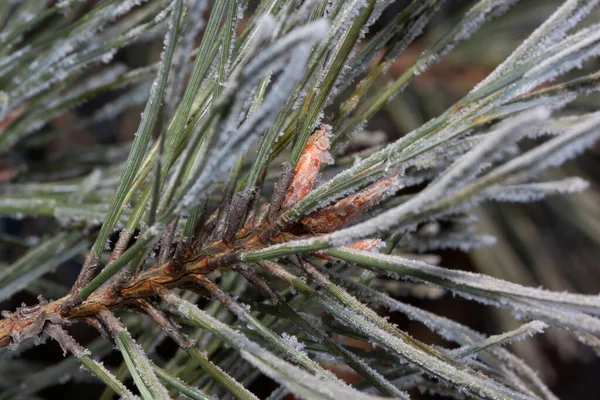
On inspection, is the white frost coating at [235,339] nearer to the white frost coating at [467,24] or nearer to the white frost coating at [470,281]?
the white frost coating at [470,281]

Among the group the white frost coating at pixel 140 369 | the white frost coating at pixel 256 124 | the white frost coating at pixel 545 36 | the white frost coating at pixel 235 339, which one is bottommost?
the white frost coating at pixel 140 369

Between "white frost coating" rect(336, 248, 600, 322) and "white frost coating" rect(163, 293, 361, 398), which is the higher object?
"white frost coating" rect(336, 248, 600, 322)

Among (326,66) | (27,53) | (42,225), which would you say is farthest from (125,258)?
(42,225)

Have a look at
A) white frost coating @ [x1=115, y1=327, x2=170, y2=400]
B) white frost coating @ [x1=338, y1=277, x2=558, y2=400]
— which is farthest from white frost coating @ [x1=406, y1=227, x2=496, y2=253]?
white frost coating @ [x1=115, y1=327, x2=170, y2=400]

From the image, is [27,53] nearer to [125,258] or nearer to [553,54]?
[125,258]

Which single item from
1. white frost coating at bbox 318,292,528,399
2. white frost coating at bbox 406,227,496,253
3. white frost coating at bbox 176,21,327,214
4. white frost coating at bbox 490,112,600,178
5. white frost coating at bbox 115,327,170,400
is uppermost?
white frost coating at bbox 406,227,496,253

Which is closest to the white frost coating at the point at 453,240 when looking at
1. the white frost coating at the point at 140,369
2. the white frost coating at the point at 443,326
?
the white frost coating at the point at 443,326

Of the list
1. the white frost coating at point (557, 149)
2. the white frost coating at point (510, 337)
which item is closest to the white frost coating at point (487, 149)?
the white frost coating at point (557, 149)

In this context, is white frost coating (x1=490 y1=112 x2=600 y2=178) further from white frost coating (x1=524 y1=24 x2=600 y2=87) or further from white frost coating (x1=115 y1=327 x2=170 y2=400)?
white frost coating (x1=115 y1=327 x2=170 y2=400)

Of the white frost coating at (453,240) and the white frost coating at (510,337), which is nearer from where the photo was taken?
the white frost coating at (510,337)

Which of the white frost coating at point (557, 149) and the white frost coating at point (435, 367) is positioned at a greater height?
the white frost coating at point (557, 149)

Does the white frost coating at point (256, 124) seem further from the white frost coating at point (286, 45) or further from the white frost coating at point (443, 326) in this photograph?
the white frost coating at point (443, 326)
